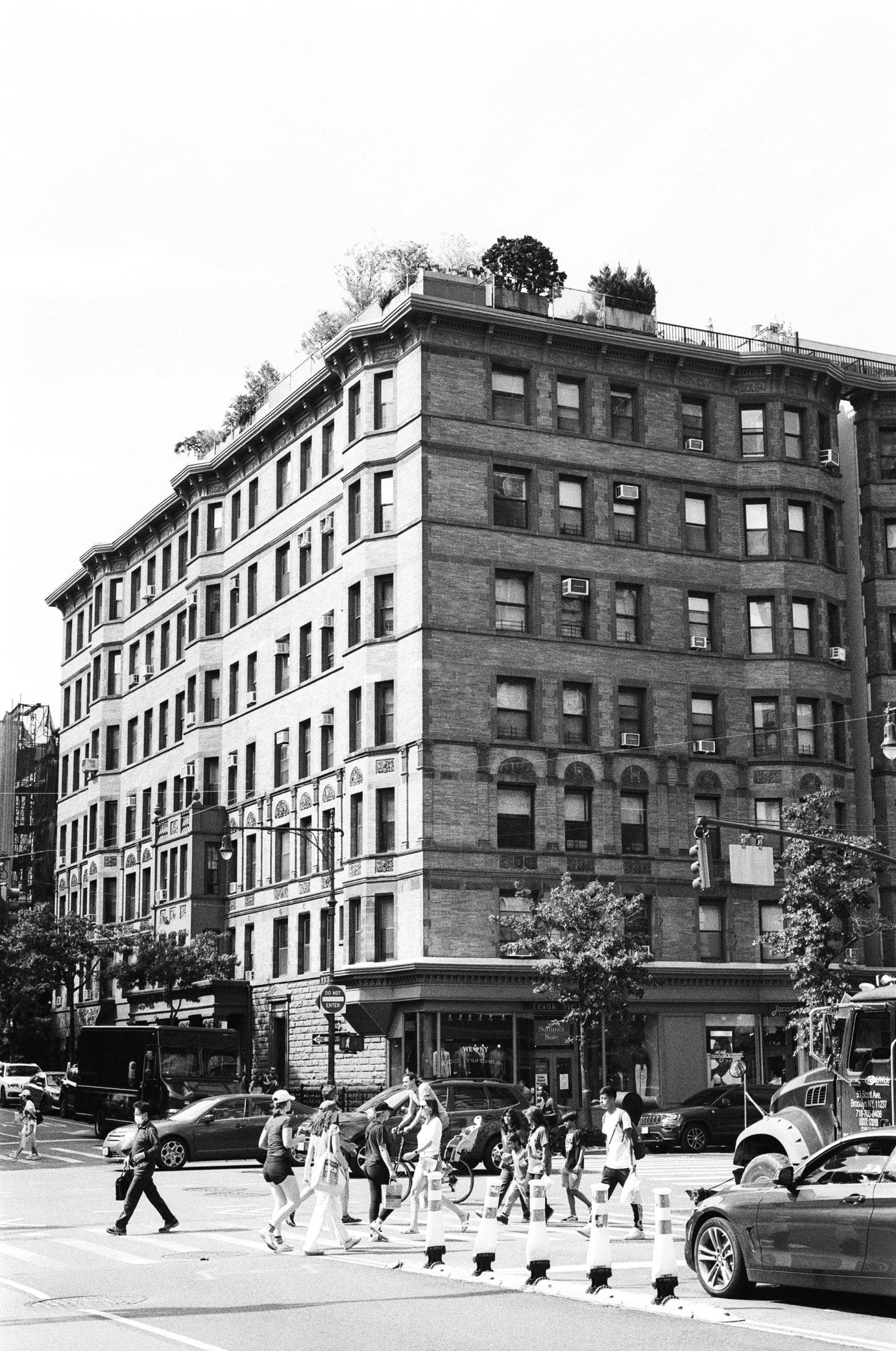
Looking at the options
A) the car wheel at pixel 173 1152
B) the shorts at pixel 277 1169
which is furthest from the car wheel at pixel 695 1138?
the shorts at pixel 277 1169

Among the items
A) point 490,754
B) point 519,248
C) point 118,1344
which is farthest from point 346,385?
point 118,1344

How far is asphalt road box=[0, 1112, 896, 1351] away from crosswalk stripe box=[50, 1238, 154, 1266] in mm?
54

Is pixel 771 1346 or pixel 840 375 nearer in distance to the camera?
pixel 771 1346

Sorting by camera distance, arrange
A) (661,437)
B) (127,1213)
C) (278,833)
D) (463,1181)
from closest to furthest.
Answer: (127,1213) → (463,1181) → (661,437) → (278,833)

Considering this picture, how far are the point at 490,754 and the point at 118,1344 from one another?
119ft

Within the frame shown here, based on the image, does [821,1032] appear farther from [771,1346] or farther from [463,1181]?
[771,1346]

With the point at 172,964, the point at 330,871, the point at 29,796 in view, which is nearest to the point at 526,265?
the point at 330,871

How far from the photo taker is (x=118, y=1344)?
12.6 metres

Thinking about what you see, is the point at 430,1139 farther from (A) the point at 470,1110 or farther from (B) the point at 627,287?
(B) the point at 627,287

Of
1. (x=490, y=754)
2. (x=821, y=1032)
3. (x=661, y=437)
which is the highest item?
(x=661, y=437)

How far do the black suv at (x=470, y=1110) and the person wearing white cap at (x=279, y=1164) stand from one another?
10117 mm

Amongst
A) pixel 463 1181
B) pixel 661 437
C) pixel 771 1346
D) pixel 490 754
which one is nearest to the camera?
pixel 771 1346

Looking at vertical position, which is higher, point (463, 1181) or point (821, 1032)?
point (821, 1032)

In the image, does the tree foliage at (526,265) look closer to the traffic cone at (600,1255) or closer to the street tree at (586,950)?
the street tree at (586,950)
